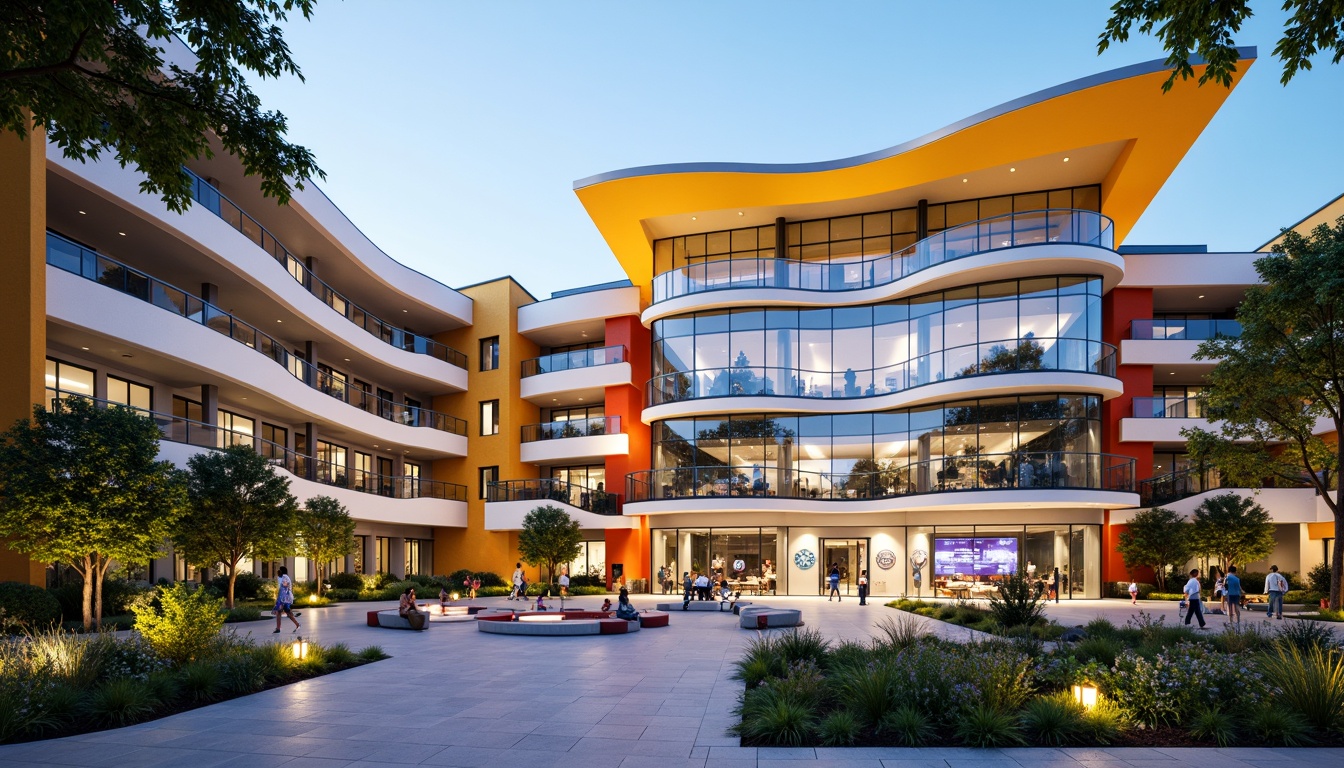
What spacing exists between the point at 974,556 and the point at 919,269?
1179 cm

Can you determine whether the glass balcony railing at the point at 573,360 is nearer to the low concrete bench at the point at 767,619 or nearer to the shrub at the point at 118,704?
the low concrete bench at the point at 767,619

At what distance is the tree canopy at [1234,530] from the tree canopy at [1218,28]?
84.7ft

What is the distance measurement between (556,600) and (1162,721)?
91.1 ft

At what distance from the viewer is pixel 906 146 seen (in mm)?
32594

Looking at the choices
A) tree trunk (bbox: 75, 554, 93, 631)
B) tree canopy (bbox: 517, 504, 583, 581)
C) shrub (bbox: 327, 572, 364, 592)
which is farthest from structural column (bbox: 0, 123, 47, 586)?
tree canopy (bbox: 517, 504, 583, 581)

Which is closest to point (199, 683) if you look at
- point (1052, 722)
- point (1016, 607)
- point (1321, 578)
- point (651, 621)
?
point (1052, 722)

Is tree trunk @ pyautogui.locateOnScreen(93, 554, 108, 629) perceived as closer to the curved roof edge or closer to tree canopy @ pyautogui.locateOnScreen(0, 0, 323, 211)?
tree canopy @ pyautogui.locateOnScreen(0, 0, 323, 211)

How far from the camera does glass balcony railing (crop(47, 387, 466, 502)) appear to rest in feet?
78.0

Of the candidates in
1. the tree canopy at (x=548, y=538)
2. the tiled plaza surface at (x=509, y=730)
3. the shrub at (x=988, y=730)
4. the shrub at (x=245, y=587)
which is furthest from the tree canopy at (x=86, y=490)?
the shrub at (x=988, y=730)

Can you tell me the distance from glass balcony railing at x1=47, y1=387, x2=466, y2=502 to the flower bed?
59.7 feet

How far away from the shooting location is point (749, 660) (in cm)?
1284

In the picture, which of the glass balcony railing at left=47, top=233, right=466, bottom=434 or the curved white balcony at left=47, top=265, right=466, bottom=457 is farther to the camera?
the glass balcony railing at left=47, top=233, right=466, bottom=434

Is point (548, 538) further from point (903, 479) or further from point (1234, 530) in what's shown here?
point (1234, 530)

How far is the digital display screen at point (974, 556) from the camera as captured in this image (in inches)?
1310
